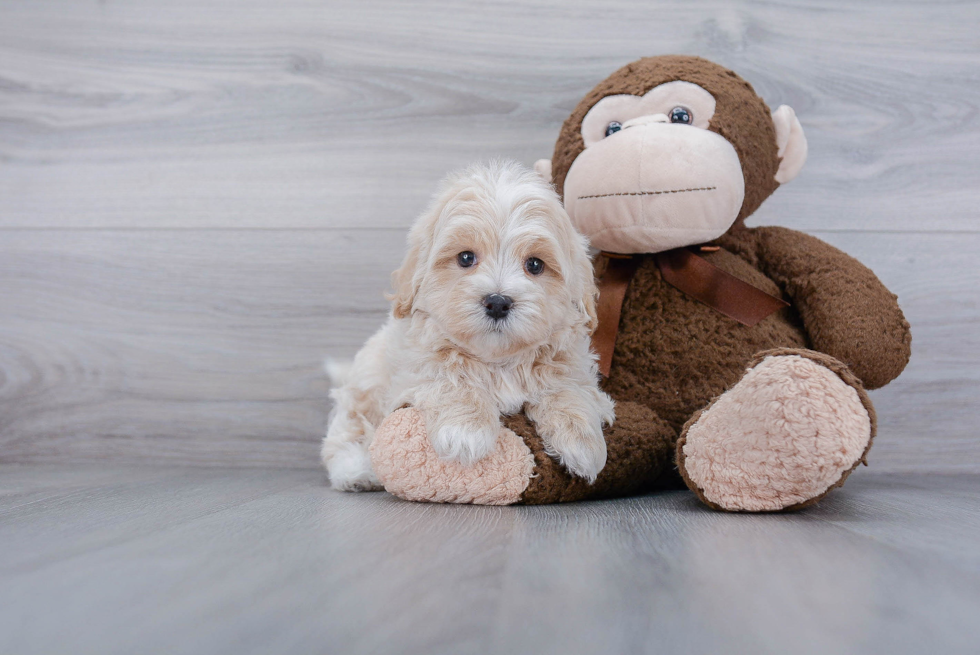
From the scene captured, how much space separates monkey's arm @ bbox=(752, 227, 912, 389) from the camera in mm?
1023

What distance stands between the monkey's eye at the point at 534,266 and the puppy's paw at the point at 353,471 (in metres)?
0.40

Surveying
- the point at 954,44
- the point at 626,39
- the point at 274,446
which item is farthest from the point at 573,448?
the point at 954,44

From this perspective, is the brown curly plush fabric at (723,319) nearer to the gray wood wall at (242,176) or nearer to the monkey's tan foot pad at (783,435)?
the monkey's tan foot pad at (783,435)

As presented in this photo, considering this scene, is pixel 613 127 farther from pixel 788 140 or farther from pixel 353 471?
pixel 353 471

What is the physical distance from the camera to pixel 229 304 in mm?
1517

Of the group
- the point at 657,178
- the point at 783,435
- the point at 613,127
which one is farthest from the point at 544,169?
the point at 783,435

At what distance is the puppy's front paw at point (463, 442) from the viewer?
0.87m

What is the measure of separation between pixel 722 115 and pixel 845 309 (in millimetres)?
365

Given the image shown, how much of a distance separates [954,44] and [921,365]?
2.30ft

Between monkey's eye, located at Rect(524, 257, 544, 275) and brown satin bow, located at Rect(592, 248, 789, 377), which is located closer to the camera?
monkey's eye, located at Rect(524, 257, 544, 275)

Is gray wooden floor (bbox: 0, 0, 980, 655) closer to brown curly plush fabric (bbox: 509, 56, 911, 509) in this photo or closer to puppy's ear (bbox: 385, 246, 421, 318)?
brown curly plush fabric (bbox: 509, 56, 911, 509)

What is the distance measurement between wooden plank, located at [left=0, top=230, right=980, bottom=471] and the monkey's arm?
2.72 ft

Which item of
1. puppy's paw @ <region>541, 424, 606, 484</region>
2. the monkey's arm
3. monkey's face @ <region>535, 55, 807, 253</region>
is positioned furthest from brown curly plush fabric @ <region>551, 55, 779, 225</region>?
puppy's paw @ <region>541, 424, 606, 484</region>

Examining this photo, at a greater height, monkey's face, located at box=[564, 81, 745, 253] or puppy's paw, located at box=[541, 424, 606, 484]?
monkey's face, located at box=[564, 81, 745, 253]
